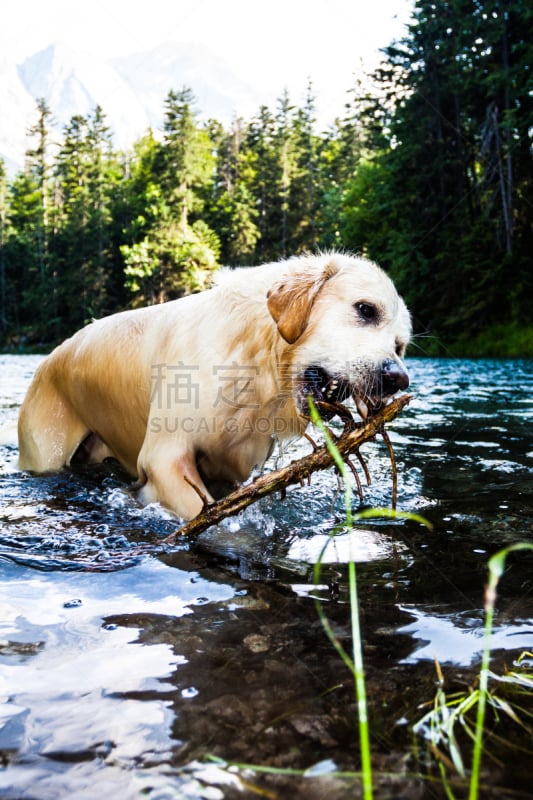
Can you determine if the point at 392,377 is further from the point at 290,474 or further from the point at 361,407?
the point at 290,474

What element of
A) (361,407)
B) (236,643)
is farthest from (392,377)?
(236,643)

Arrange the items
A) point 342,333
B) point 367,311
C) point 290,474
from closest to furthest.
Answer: point 290,474 → point 342,333 → point 367,311

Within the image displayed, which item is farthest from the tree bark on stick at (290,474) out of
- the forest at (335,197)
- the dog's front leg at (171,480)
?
the forest at (335,197)

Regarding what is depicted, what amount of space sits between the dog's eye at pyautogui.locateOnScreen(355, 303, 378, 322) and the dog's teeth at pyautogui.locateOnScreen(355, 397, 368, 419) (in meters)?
0.49

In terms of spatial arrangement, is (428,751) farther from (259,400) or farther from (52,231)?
(52,231)

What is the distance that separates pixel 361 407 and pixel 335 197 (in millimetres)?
54167

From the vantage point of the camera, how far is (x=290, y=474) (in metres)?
3.33

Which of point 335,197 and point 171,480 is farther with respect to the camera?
point 335,197

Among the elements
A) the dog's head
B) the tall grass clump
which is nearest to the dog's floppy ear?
the dog's head

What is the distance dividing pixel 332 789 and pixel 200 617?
1.09 m

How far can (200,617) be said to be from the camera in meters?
2.47

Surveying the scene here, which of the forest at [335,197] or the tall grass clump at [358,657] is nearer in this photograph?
the tall grass clump at [358,657]

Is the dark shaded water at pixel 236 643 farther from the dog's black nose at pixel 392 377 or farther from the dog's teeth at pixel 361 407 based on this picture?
the dog's black nose at pixel 392 377

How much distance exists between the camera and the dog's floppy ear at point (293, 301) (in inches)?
151
